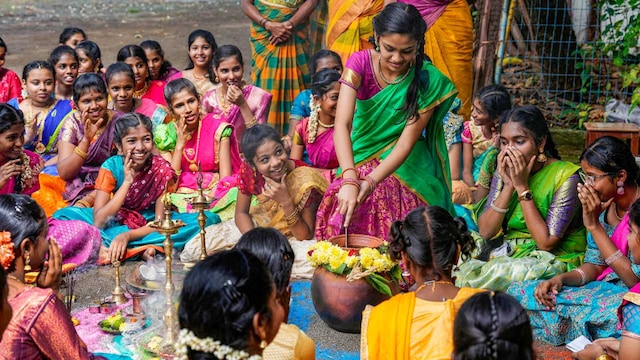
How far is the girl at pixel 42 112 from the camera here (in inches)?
271

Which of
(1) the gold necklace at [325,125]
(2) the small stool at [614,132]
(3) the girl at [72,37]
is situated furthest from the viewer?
(3) the girl at [72,37]

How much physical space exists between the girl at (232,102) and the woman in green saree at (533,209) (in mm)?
2290

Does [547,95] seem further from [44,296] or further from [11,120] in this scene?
[44,296]

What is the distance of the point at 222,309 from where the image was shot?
89.1 inches

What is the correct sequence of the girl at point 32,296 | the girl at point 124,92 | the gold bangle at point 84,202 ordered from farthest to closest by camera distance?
the girl at point 124,92
the gold bangle at point 84,202
the girl at point 32,296

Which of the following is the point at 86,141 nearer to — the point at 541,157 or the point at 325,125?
the point at 325,125

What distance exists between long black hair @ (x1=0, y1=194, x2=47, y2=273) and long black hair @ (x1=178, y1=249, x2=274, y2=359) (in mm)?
1321

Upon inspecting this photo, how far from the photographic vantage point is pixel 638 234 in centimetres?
361

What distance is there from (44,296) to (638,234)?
7.78ft

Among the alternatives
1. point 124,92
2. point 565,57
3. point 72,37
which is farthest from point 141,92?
point 565,57

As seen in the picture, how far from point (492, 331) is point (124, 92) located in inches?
192

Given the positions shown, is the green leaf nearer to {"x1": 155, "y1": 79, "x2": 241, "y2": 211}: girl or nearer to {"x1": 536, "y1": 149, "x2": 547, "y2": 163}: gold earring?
{"x1": 536, "y1": 149, "x2": 547, "y2": 163}: gold earring

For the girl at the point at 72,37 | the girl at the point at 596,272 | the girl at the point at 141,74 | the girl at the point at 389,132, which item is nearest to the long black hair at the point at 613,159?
the girl at the point at 596,272

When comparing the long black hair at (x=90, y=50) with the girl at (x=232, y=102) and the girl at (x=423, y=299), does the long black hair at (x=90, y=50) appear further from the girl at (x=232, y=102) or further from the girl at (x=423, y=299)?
the girl at (x=423, y=299)
